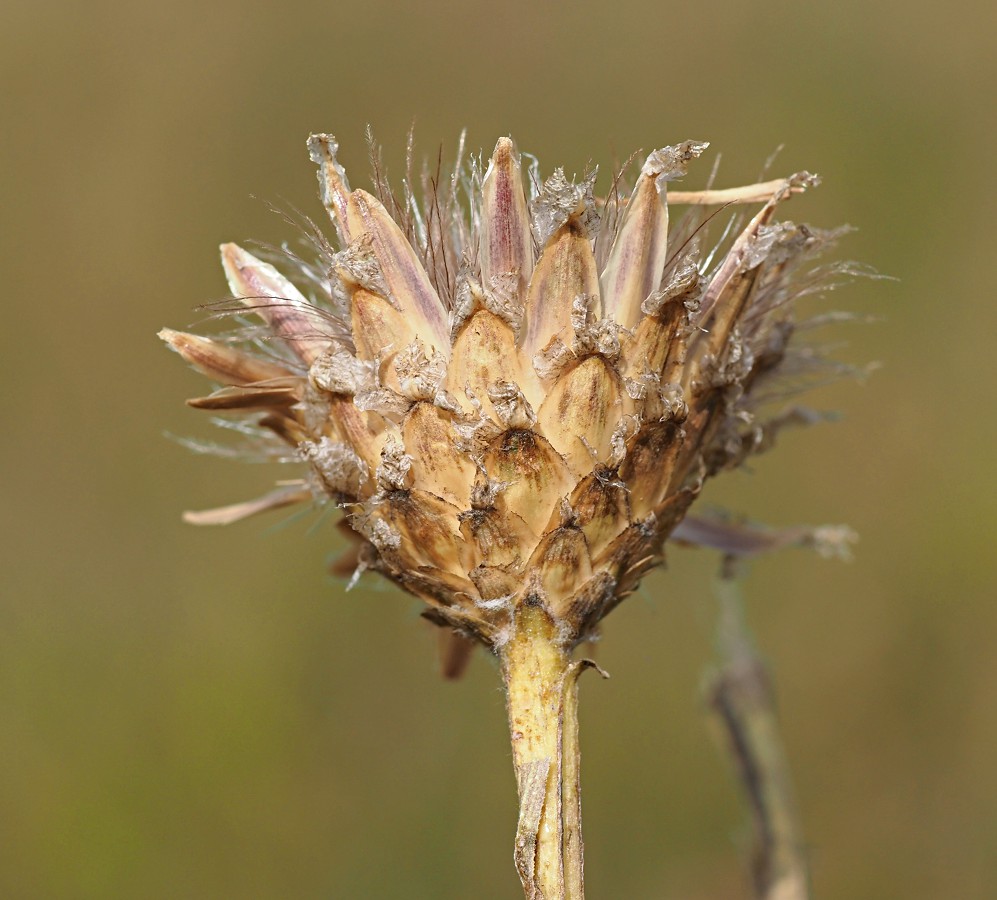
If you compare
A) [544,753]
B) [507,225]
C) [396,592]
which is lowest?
[396,592]

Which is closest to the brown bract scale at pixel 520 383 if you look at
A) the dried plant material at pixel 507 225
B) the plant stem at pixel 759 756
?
the dried plant material at pixel 507 225

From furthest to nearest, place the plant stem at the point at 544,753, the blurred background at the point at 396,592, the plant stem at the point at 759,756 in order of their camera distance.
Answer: the blurred background at the point at 396,592 < the plant stem at the point at 759,756 < the plant stem at the point at 544,753

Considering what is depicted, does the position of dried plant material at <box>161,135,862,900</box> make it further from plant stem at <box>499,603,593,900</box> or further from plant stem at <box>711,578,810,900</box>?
plant stem at <box>711,578,810,900</box>

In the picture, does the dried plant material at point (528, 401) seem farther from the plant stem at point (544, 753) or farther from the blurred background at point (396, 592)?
the blurred background at point (396, 592)

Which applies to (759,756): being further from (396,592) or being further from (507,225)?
(396,592)

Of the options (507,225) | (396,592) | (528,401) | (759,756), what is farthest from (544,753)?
(396,592)

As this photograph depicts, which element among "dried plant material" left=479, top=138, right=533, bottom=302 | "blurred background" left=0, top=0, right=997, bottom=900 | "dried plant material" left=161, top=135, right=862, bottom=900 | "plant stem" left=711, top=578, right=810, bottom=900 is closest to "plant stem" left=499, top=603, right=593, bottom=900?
"dried plant material" left=161, top=135, right=862, bottom=900
